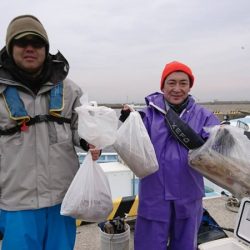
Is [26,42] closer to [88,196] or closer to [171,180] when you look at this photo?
[88,196]

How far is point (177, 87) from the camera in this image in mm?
2475

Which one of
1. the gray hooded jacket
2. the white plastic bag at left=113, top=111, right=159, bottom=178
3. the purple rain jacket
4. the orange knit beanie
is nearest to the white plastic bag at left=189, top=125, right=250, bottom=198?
the purple rain jacket

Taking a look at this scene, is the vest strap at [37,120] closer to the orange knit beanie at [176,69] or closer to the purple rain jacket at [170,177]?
the purple rain jacket at [170,177]

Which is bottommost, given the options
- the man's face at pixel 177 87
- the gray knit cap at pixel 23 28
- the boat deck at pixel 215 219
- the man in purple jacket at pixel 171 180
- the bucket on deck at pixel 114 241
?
the boat deck at pixel 215 219

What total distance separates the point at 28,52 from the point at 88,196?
934mm

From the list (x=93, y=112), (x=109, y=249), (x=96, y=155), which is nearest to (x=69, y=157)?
(x=96, y=155)

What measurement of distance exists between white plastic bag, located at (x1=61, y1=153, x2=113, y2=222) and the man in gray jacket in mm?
104

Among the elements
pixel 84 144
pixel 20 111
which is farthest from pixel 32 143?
pixel 84 144

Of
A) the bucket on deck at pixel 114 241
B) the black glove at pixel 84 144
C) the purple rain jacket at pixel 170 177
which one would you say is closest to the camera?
the black glove at pixel 84 144

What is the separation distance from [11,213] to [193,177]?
1269mm

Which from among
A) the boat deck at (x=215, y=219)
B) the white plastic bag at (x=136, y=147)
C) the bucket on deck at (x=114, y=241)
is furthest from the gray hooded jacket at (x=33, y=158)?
the boat deck at (x=215, y=219)

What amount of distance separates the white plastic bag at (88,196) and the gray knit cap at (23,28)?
2.62 feet

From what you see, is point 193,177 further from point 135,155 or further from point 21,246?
point 21,246

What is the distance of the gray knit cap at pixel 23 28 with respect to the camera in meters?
1.93
